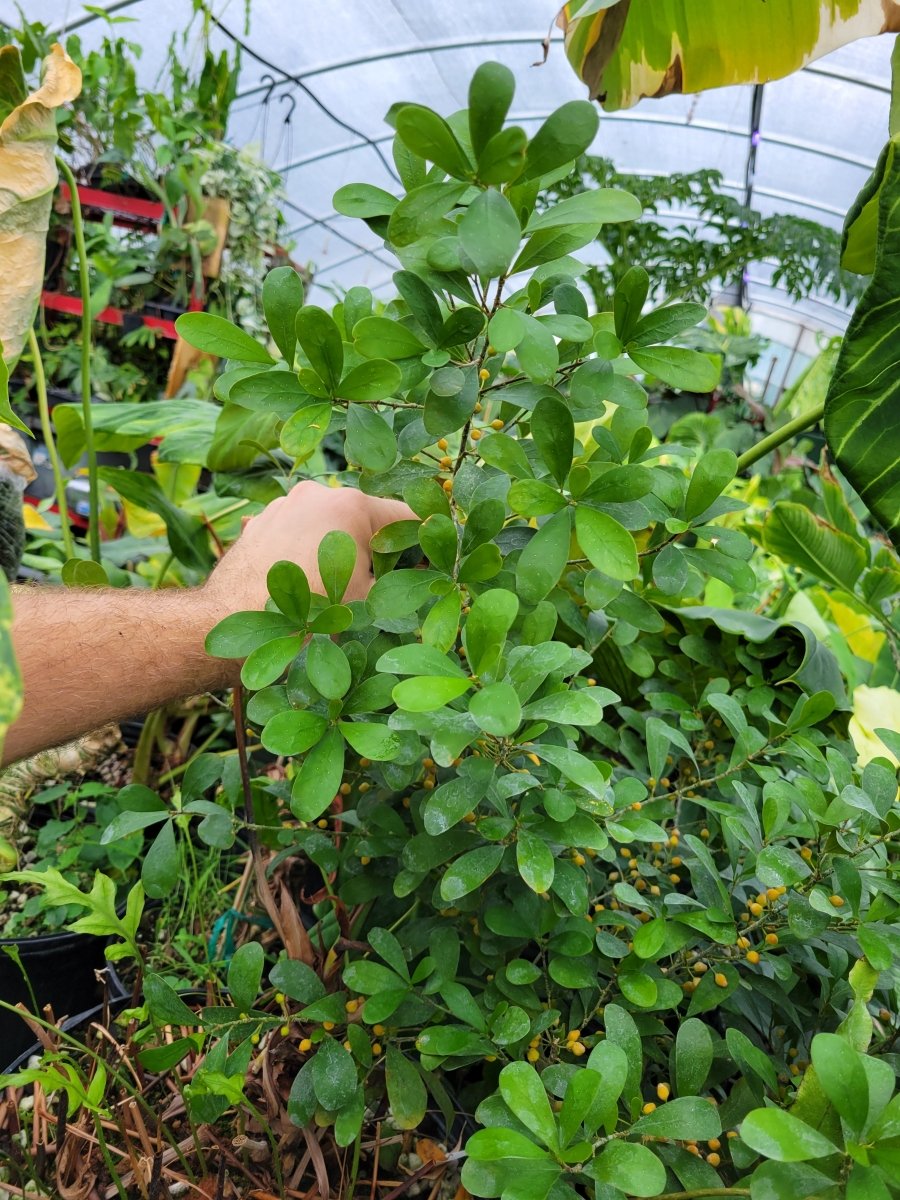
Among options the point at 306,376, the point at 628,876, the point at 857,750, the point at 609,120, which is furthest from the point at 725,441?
the point at 609,120

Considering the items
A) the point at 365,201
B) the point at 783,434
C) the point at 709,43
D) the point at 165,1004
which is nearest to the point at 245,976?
the point at 165,1004

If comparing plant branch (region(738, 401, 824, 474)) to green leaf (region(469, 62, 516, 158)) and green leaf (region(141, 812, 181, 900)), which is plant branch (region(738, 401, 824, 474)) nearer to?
green leaf (region(469, 62, 516, 158))

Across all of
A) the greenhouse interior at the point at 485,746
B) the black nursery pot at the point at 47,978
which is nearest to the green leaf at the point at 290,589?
the greenhouse interior at the point at 485,746

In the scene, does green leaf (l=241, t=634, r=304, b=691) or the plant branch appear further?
the plant branch

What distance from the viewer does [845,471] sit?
64 cm

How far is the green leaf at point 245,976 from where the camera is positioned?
53cm

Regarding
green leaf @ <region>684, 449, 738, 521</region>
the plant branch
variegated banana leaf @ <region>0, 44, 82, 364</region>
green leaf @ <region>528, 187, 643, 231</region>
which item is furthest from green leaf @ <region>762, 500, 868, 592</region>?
variegated banana leaf @ <region>0, 44, 82, 364</region>

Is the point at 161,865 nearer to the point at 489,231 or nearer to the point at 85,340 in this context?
the point at 489,231

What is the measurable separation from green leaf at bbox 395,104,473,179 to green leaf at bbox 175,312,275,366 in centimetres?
14

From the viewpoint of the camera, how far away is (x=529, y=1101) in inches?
14.7

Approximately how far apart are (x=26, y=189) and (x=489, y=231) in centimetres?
97

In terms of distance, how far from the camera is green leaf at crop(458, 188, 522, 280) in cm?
37

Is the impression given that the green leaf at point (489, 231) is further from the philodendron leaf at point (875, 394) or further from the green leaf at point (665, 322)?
the philodendron leaf at point (875, 394)

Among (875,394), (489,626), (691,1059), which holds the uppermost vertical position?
(875,394)
